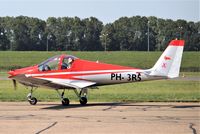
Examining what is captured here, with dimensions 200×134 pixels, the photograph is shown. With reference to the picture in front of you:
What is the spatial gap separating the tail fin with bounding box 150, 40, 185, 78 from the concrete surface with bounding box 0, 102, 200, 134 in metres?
1.38

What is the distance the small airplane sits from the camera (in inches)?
854

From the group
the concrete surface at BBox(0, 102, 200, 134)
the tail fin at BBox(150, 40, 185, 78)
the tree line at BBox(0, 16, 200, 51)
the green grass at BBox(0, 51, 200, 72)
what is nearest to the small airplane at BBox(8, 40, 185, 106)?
the tail fin at BBox(150, 40, 185, 78)

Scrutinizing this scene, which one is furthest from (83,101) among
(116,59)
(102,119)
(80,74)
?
(116,59)

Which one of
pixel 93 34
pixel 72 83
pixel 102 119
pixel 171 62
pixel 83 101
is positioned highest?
→ pixel 93 34

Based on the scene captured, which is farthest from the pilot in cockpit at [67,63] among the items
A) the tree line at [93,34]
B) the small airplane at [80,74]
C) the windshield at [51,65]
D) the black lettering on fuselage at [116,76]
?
the tree line at [93,34]

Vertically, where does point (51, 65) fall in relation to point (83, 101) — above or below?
above

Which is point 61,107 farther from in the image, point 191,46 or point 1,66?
point 191,46

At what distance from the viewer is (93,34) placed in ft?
454

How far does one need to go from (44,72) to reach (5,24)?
121m

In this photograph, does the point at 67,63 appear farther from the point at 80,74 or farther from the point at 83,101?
the point at 83,101

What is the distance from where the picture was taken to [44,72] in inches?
893

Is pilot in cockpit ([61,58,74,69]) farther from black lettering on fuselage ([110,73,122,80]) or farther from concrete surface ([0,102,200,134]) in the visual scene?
concrete surface ([0,102,200,134])

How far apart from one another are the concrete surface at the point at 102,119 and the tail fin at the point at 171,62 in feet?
4.52

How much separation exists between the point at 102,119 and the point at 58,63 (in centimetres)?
679
